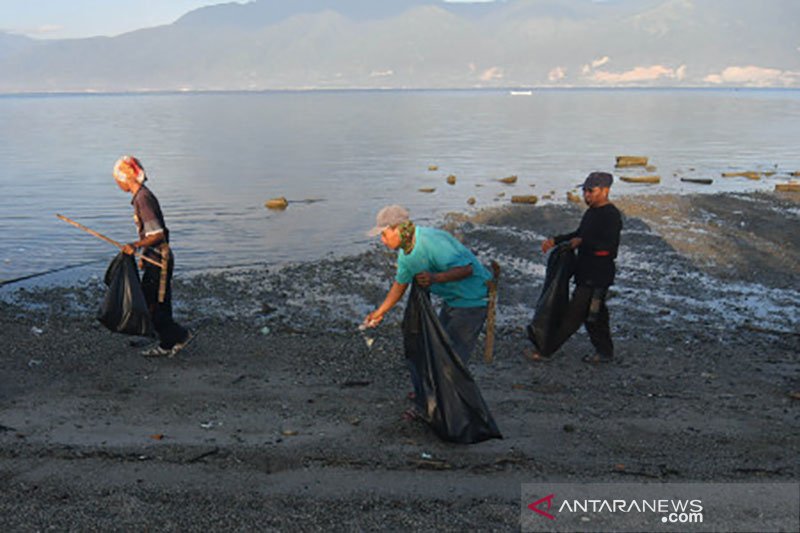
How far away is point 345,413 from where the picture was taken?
6898 mm

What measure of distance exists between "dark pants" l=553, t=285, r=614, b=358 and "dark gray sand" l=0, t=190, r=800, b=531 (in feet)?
0.79

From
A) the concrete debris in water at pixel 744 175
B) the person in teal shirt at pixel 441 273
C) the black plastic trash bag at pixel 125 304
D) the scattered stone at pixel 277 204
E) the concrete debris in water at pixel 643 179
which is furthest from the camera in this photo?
the concrete debris in water at pixel 744 175

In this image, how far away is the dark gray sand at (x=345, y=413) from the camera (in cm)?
525

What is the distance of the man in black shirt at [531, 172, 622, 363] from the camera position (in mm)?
7672

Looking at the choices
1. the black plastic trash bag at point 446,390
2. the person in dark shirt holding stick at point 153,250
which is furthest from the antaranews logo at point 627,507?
the person in dark shirt holding stick at point 153,250

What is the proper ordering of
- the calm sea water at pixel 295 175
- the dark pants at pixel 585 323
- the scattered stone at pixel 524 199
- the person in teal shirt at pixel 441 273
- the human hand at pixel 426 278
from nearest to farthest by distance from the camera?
the person in teal shirt at pixel 441 273 < the human hand at pixel 426 278 < the dark pants at pixel 585 323 < the calm sea water at pixel 295 175 < the scattered stone at pixel 524 199

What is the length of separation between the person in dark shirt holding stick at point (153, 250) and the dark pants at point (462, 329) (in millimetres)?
3031

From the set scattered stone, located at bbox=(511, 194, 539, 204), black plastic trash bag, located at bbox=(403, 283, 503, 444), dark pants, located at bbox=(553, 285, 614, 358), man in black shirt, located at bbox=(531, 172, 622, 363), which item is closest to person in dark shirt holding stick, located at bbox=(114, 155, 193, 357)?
black plastic trash bag, located at bbox=(403, 283, 503, 444)

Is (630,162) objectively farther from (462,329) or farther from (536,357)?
(462,329)

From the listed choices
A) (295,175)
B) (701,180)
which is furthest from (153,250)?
(295,175)

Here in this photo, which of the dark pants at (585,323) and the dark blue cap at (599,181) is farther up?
the dark blue cap at (599,181)

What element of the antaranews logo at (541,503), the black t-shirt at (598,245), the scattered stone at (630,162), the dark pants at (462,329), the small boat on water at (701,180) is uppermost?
the black t-shirt at (598,245)

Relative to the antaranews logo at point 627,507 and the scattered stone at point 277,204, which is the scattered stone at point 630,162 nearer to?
the scattered stone at point 277,204

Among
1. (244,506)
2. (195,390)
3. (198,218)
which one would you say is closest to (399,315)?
(195,390)
